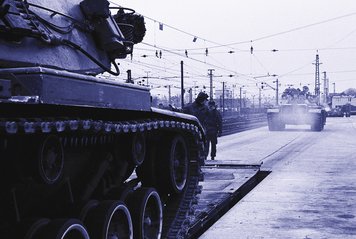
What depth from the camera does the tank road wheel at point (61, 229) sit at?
4.10m

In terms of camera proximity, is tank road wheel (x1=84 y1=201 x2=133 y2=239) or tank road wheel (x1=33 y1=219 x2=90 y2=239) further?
tank road wheel (x1=84 y1=201 x2=133 y2=239)

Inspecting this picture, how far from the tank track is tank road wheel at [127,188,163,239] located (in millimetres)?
392

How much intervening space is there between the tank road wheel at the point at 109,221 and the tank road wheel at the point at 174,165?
1365 mm

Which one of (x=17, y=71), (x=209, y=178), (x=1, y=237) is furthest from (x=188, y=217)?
(x=209, y=178)

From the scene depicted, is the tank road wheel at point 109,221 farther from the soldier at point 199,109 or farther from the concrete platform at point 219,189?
the soldier at point 199,109

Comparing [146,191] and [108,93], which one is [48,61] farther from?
[146,191]

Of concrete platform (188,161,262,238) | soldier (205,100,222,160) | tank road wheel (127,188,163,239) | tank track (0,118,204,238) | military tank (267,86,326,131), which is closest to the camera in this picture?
tank track (0,118,204,238)

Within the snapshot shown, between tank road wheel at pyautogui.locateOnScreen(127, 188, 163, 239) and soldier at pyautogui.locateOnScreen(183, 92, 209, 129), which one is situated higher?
soldier at pyautogui.locateOnScreen(183, 92, 209, 129)

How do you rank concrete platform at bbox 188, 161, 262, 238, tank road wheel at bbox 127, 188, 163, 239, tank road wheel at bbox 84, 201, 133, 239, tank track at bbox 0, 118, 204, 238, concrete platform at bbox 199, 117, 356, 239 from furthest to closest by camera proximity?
concrete platform at bbox 188, 161, 262, 238
concrete platform at bbox 199, 117, 356, 239
tank road wheel at bbox 127, 188, 163, 239
tank road wheel at bbox 84, 201, 133, 239
tank track at bbox 0, 118, 204, 238

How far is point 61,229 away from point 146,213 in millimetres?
2049

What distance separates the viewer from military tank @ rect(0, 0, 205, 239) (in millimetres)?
3762

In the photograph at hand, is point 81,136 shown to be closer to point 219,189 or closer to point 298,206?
point 298,206

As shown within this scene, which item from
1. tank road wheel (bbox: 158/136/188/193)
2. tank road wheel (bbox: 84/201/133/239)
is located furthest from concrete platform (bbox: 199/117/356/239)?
tank road wheel (bbox: 84/201/133/239)

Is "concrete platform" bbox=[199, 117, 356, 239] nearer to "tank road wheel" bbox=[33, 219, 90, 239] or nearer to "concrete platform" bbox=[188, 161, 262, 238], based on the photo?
"concrete platform" bbox=[188, 161, 262, 238]
